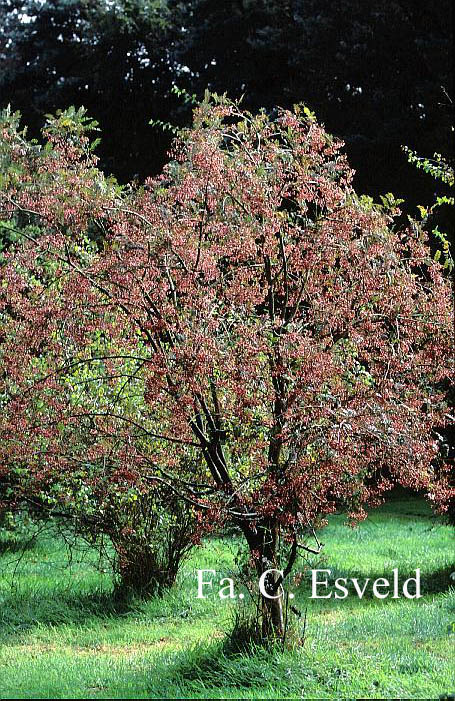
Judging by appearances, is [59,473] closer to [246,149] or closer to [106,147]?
[246,149]

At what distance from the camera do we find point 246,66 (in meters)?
15.7

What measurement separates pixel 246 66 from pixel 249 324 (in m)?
12.2

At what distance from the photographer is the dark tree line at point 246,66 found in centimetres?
1460

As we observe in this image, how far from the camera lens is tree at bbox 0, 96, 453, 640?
14.5 feet

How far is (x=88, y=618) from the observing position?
256 inches

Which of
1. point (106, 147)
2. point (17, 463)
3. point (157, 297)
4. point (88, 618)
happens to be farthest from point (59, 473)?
point (106, 147)

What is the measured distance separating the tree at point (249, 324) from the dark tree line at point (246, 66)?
8851 millimetres

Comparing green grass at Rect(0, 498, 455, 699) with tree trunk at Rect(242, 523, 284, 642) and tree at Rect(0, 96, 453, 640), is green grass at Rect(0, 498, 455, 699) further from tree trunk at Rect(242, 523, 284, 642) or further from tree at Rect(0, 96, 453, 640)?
tree at Rect(0, 96, 453, 640)

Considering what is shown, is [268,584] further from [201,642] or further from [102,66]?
[102,66]

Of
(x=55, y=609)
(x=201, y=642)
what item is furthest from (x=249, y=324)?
(x=55, y=609)

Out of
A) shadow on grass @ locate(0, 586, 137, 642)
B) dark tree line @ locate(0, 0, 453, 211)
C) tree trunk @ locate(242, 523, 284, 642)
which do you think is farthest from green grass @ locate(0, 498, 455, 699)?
dark tree line @ locate(0, 0, 453, 211)

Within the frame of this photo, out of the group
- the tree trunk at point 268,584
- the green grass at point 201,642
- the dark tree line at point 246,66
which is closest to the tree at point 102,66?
the dark tree line at point 246,66

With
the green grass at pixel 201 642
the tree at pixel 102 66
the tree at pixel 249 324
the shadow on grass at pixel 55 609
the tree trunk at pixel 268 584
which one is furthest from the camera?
the tree at pixel 102 66

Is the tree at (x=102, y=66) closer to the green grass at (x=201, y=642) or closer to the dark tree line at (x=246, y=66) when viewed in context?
the dark tree line at (x=246, y=66)
